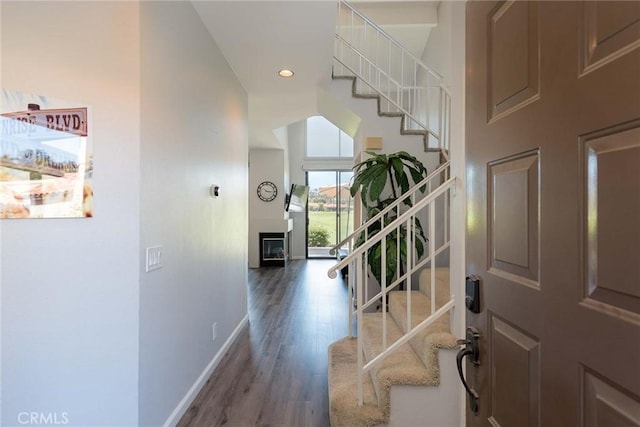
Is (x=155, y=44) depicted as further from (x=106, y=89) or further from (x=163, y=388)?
(x=163, y=388)

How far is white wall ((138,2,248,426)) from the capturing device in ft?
5.61

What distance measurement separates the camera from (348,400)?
1.87 meters

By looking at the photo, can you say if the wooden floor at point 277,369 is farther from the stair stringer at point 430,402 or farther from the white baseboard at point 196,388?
the stair stringer at point 430,402

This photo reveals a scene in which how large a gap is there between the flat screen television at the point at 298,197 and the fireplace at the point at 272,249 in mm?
1114

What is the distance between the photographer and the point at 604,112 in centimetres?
55

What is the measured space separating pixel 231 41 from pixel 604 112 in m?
2.65

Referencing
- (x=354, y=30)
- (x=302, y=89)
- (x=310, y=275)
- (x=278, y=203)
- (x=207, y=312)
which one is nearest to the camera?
(x=207, y=312)

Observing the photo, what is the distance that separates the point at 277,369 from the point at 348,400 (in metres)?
1.01

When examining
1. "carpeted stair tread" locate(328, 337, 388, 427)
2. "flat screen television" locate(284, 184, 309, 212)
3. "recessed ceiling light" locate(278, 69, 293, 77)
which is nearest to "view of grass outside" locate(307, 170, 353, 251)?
"flat screen television" locate(284, 184, 309, 212)

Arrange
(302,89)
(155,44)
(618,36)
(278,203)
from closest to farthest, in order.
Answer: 1. (618,36)
2. (155,44)
3. (302,89)
4. (278,203)

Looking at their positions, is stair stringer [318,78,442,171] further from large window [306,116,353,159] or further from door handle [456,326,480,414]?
large window [306,116,353,159]

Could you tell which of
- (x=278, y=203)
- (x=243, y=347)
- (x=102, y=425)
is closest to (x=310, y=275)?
(x=278, y=203)

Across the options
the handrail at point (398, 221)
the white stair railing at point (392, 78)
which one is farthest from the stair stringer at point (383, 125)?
the handrail at point (398, 221)

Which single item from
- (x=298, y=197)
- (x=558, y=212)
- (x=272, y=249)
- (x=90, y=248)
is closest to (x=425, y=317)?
(x=558, y=212)
